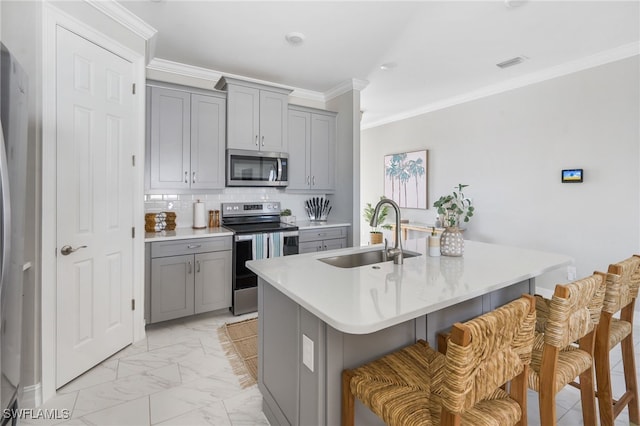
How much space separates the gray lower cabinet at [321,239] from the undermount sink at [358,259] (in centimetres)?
173

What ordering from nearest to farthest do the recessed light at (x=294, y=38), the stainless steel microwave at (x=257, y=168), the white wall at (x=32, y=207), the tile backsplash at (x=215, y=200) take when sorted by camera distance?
the white wall at (x=32, y=207) < the recessed light at (x=294, y=38) < the tile backsplash at (x=215, y=200) < the stainless steel microwave at (x=257, y=168)

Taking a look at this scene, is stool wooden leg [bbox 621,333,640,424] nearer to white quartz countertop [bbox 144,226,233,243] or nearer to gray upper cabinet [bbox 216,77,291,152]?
white quartz countertop [bbox 144,226,233,243]

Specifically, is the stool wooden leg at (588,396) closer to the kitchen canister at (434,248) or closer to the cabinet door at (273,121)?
the kitchen canister at (434,248)

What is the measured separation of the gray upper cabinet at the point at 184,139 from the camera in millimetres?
3217

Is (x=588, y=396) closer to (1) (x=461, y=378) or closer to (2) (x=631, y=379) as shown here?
(2) (x=631, y=379)

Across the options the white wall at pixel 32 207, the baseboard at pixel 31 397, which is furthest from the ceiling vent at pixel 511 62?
the baseboard at pixel 31 397

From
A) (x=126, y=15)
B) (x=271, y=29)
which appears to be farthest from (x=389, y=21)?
(x=126, y=15)

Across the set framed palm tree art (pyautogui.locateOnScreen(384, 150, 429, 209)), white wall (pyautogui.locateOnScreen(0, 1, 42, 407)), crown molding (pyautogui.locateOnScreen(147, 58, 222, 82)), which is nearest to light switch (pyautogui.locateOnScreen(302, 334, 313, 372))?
white wall (pyautogui.locateOnScreen(0, 1, 42, 407))

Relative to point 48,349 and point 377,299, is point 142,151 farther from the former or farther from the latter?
point 377,299

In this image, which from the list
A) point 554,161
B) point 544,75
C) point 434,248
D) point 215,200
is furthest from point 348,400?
point 544,75

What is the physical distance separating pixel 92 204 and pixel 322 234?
2.47 meters

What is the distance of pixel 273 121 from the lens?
388 centimetres

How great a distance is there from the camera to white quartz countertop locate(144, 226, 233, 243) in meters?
2.99

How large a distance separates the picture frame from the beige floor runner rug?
12.3 ft
